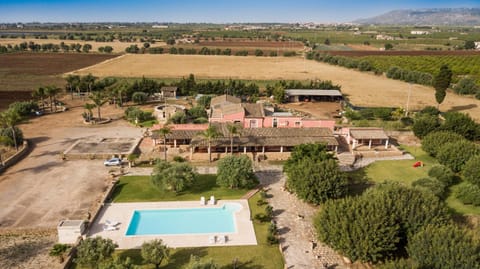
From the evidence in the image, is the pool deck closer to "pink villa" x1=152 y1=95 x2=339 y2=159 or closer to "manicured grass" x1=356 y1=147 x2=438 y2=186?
"pink villa" x1=152 y1=95 x2=339 y2=159

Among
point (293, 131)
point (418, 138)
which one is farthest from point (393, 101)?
point (293, 131)

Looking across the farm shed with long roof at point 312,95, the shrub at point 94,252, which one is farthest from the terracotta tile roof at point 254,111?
the shrub at point 94,252

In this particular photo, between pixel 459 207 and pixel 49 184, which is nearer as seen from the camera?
pixel 459 207

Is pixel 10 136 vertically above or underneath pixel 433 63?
underneath

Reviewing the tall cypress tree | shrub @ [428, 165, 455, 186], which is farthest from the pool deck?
the tall cypress tree

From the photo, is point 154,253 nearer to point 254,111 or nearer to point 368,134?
point 254,111

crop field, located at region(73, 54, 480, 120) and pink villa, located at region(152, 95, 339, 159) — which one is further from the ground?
crop field, located at region(73, 54, 480, 120)

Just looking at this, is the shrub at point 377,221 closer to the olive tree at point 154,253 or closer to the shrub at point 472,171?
the olive tree at point 154,253

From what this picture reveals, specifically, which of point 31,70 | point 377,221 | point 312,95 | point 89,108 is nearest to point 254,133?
point 377,221
